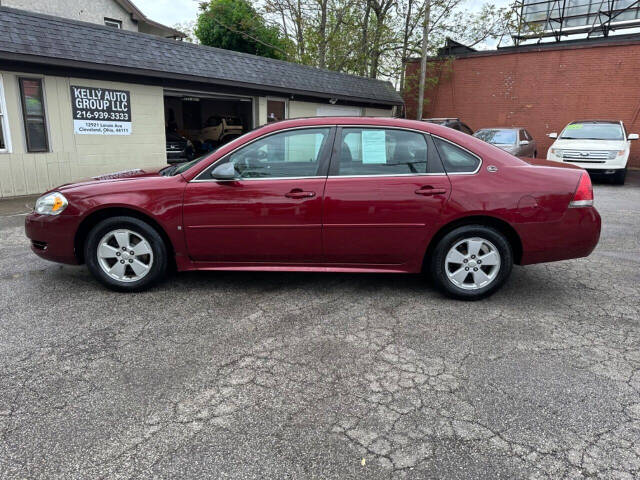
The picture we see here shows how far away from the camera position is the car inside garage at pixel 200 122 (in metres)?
14.0

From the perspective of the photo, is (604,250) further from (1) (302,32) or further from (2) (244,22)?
(2) (244,22)

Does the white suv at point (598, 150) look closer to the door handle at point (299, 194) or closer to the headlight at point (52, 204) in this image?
the door handle at point (299, 194)

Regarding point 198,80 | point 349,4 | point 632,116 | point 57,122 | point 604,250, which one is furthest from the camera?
point 349,4

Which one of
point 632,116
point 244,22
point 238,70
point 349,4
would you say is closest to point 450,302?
point 238,70

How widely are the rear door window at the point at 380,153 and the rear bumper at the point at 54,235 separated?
2.41 m

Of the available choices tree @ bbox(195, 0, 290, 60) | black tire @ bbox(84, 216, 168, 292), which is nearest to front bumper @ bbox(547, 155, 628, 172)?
black tire @ bbox(84, 216, 168, 292)

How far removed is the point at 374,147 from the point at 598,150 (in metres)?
10.4

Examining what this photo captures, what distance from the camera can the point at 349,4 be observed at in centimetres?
2166

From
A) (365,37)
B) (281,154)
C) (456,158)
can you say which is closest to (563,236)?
(456,158)

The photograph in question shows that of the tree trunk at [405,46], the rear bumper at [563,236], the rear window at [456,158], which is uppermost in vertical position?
the tree trunk at [405,46]

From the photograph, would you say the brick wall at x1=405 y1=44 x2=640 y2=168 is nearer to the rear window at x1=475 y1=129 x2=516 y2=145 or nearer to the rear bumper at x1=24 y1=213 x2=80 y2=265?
the rear window at x1=475 y1=129 x2=516 y2=145

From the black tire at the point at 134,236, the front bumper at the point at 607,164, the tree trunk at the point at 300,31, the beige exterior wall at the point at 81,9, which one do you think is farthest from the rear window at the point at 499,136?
the beige exterior wall at the point at 81,9

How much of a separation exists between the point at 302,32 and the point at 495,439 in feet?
76.9

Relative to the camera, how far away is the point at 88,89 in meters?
9.55
